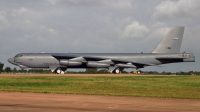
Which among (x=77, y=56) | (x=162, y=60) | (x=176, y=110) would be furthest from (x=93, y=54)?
(x=176, y=110)

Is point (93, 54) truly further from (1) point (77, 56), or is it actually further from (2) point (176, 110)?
(2) point (176, 110)

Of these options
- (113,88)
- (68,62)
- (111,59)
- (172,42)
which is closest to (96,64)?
(111,59)

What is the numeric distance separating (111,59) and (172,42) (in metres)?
10.9

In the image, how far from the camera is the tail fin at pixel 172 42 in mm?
67688

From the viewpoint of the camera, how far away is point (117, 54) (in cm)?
6750

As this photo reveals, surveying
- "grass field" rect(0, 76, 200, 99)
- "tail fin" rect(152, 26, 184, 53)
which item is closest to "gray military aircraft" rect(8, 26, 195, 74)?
"tail fin" rect(152, 26, 184, 53)

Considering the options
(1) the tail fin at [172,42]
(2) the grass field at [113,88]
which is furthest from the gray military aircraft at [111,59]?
(2) the grass field at [113,88]

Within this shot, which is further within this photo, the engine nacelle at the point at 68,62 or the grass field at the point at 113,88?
the engine nacelle at the point at 68,62

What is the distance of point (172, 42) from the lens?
67.8 metres

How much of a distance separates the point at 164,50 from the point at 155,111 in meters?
54.7

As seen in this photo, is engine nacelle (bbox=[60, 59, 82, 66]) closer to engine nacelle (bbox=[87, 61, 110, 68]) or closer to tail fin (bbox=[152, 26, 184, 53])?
engine nacelle (bbox=[87, 61, 110, 68])

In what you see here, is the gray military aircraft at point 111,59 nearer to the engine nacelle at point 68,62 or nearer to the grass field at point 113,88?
the engine nacelle at point 68,62

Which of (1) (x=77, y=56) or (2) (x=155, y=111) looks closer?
(2) (x=155, y=111)

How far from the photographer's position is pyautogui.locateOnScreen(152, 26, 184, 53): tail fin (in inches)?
2665
